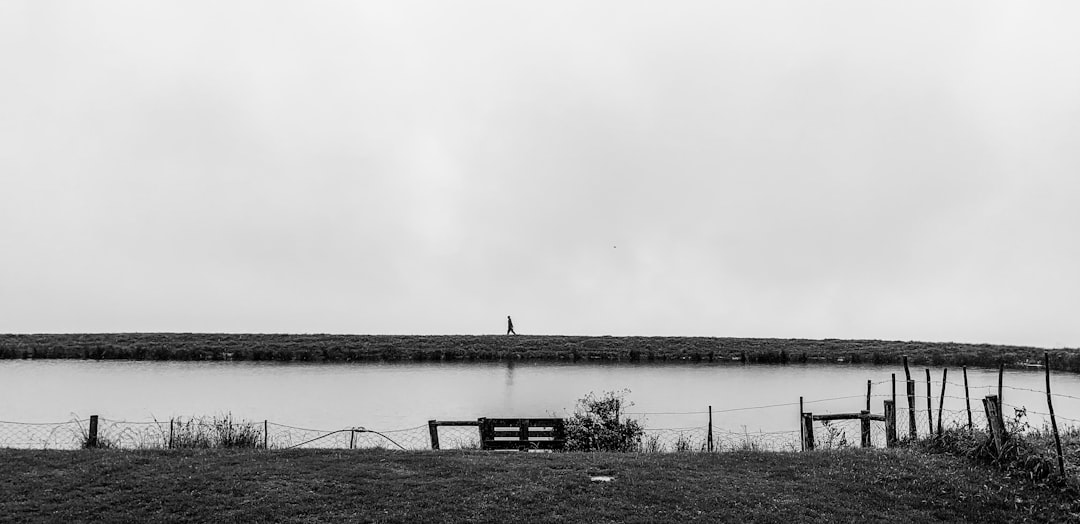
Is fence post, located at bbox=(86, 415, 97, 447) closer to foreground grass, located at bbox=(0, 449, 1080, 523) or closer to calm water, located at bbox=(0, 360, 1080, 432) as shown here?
foreground grass, located at bbox=(0, 449, 1080, 523)

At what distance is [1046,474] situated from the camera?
11.9 meters

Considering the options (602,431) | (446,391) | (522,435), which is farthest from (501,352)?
(522,435)

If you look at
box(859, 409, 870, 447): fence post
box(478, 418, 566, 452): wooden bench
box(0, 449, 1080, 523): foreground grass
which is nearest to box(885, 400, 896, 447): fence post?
box(859, 409, 870, 447): fence post

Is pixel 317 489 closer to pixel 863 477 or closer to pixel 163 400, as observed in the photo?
pixel 863 477

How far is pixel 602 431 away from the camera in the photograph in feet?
57.2

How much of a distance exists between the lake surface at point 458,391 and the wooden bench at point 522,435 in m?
5.27

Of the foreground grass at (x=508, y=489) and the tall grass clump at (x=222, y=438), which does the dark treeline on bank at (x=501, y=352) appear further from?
the foreground grass at (x=508, y=489)

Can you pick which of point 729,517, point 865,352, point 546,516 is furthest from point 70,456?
point 865,352

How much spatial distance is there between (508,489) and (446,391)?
18987mm

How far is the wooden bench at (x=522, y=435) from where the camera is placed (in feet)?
55.0

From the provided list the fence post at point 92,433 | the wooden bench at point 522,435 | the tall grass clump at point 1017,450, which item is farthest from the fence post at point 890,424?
the fence post at point 92,433

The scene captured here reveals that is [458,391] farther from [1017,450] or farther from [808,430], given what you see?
[1017,450]

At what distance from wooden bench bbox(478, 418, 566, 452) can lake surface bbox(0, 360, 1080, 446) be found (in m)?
5.27

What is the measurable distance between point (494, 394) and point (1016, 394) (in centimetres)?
2214
